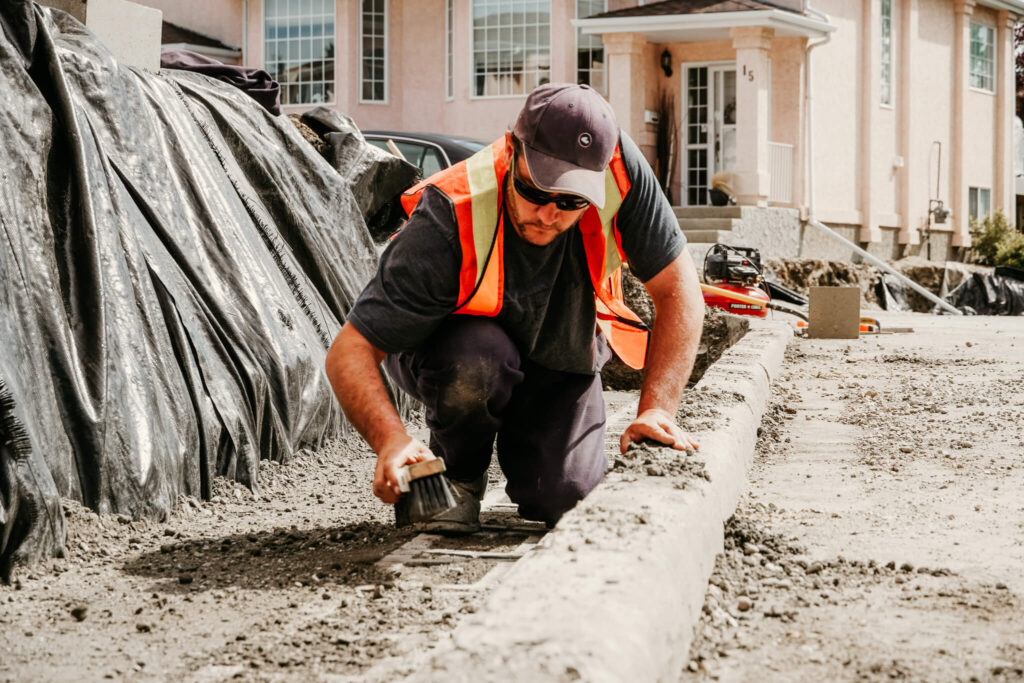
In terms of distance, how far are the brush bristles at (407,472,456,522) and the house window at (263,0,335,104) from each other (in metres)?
20.5

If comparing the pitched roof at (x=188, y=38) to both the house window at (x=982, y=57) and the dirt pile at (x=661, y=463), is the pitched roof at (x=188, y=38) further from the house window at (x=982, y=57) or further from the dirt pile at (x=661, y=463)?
the dirt pile at (x=661, y=463)

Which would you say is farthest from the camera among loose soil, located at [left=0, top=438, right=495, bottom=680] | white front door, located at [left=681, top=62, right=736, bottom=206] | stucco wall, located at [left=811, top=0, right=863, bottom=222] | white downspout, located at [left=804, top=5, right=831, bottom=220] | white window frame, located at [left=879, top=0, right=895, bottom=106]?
white window frame, located at [left=879, top=0, right=895, bottom=106]

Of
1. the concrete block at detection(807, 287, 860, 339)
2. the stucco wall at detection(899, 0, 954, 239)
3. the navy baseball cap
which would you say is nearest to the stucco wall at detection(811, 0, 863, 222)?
the stucco wall at detection(899, 0, 954, 239)

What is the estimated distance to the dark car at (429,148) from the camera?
1105cm

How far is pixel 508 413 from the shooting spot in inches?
147

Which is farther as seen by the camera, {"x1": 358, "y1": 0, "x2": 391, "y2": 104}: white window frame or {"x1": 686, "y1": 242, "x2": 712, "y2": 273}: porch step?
{"x1": 358, "y1": 0, "x2": 391, "y2": 104}: white window frame

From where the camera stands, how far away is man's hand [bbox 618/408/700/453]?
3.34 m

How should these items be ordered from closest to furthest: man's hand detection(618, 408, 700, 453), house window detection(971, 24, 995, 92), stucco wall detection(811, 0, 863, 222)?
1. man's hand detection(618, 408, 700, 453)
2. stucco wall detection(811, 0, 863, 222)
3. house window detection(971, 24, 995, 92)

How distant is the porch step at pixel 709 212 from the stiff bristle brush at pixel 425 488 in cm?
1526

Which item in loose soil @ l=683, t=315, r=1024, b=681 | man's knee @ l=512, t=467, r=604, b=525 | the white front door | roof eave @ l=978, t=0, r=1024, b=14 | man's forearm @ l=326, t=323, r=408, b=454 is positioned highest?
roof eave @ l=978, t=0, r=1024, b=14

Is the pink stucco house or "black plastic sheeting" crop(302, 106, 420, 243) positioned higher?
the pink stucco house

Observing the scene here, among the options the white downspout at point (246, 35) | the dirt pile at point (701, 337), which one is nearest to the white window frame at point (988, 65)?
the white downspout at point (246, 35)

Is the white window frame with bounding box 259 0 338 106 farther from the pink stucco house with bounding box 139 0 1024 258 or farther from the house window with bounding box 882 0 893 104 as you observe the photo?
the house window with bounding box 882 0 893 104

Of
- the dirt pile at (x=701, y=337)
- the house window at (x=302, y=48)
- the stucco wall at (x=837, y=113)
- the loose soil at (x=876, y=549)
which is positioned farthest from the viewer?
the house window at (x=302, y=48)
